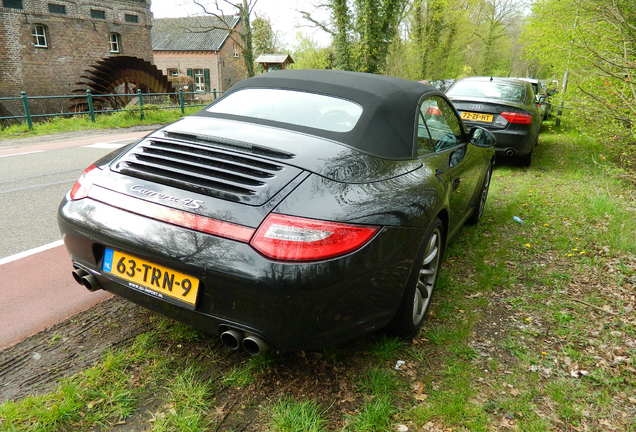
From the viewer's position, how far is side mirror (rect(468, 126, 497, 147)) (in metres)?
4.04

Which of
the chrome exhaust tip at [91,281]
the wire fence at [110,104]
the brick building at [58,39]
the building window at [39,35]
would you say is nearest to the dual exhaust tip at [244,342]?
the chrome exhaust tip at [91,281]

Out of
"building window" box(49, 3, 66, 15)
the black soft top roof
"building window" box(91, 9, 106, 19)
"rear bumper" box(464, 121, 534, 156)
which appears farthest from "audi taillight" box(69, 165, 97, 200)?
"building window" box(91, 9, 106, 19)

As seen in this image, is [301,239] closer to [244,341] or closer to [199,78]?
[244,341]

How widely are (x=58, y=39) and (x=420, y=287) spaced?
1045 inches

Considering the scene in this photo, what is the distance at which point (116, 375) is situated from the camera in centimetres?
233

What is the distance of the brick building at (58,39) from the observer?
21.5 m

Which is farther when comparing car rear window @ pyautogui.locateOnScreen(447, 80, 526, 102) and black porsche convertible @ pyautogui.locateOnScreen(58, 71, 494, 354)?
car rear window @ pyautogui.locateOnScreen(447, 80, 526, 102)

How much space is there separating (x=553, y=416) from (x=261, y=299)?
1.64m

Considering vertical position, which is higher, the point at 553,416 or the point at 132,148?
the point at 132,148

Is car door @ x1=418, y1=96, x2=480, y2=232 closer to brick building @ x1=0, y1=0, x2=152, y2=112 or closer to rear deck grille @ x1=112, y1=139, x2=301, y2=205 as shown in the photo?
rear deck grille @ x1=112, y1=139, x2=301, y2=205

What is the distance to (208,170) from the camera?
224cm

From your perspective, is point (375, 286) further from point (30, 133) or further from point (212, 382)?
point (30, 133)

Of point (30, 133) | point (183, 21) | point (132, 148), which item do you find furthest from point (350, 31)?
point (183, 21)

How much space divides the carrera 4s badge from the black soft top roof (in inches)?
35.1
